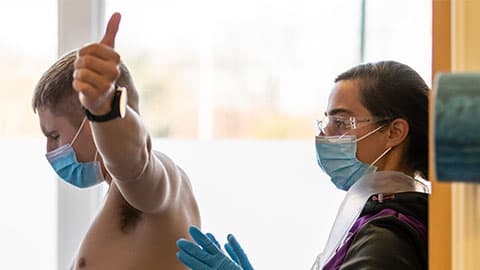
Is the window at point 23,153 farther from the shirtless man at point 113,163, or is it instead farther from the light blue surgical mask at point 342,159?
the light blue surgical mask at point 342,159

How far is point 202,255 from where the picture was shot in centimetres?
121

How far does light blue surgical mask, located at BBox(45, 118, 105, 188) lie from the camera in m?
1.37

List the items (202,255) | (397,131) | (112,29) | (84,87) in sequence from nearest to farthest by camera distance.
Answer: (84,87), (112,29), (202,255), (397,131)

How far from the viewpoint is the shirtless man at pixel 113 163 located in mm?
944

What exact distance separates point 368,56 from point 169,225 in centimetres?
86

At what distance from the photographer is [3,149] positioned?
6.40 ft

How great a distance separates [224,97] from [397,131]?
672 mm

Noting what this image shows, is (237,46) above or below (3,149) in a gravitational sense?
above

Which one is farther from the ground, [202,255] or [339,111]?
[339,111]

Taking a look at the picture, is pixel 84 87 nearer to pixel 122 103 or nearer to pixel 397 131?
pixel 122 103

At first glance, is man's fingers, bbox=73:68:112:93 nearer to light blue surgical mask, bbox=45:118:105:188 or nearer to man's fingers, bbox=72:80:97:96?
man's fingers, bbox=72:80:97:96

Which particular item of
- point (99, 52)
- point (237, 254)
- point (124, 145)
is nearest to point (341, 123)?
point (237, 254)

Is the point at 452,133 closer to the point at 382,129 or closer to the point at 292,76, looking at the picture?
the point at 382,129

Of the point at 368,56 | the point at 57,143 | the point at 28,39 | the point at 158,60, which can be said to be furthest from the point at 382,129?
the point at 28,39
